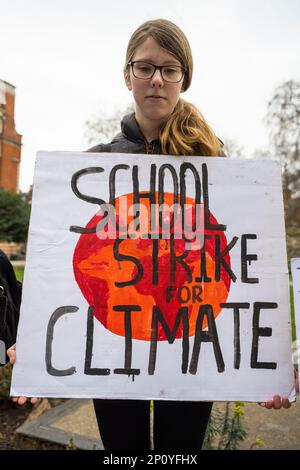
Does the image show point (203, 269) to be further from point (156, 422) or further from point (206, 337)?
point (156, 422)

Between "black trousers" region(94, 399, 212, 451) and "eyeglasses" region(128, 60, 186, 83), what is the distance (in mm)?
1119

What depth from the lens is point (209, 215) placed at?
1398 millimetres

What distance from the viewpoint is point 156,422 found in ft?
4.58

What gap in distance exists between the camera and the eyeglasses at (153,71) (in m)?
1.41

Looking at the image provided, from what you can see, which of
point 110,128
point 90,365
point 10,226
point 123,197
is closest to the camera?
point 90,365

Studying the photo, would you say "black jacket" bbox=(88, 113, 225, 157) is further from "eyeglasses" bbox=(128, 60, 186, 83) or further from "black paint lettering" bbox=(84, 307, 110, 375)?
"black paint lettering" bbox=(84, 307, 110, 375)

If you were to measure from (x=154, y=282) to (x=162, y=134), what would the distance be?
1.74 feet

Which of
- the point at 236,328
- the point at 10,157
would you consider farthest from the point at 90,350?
the point at 10,157

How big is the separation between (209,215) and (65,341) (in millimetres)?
642

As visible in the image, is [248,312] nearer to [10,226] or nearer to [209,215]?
[209,215]

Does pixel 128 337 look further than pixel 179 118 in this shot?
No

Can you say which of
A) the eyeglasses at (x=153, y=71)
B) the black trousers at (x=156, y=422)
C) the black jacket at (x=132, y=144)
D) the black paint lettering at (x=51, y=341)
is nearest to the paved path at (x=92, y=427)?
the black trousers at (x=156, y=422)

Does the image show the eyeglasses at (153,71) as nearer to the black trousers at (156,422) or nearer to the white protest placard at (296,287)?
the white protest placard at (296,287)

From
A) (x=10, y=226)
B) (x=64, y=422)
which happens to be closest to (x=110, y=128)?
(x=10, y=226)
